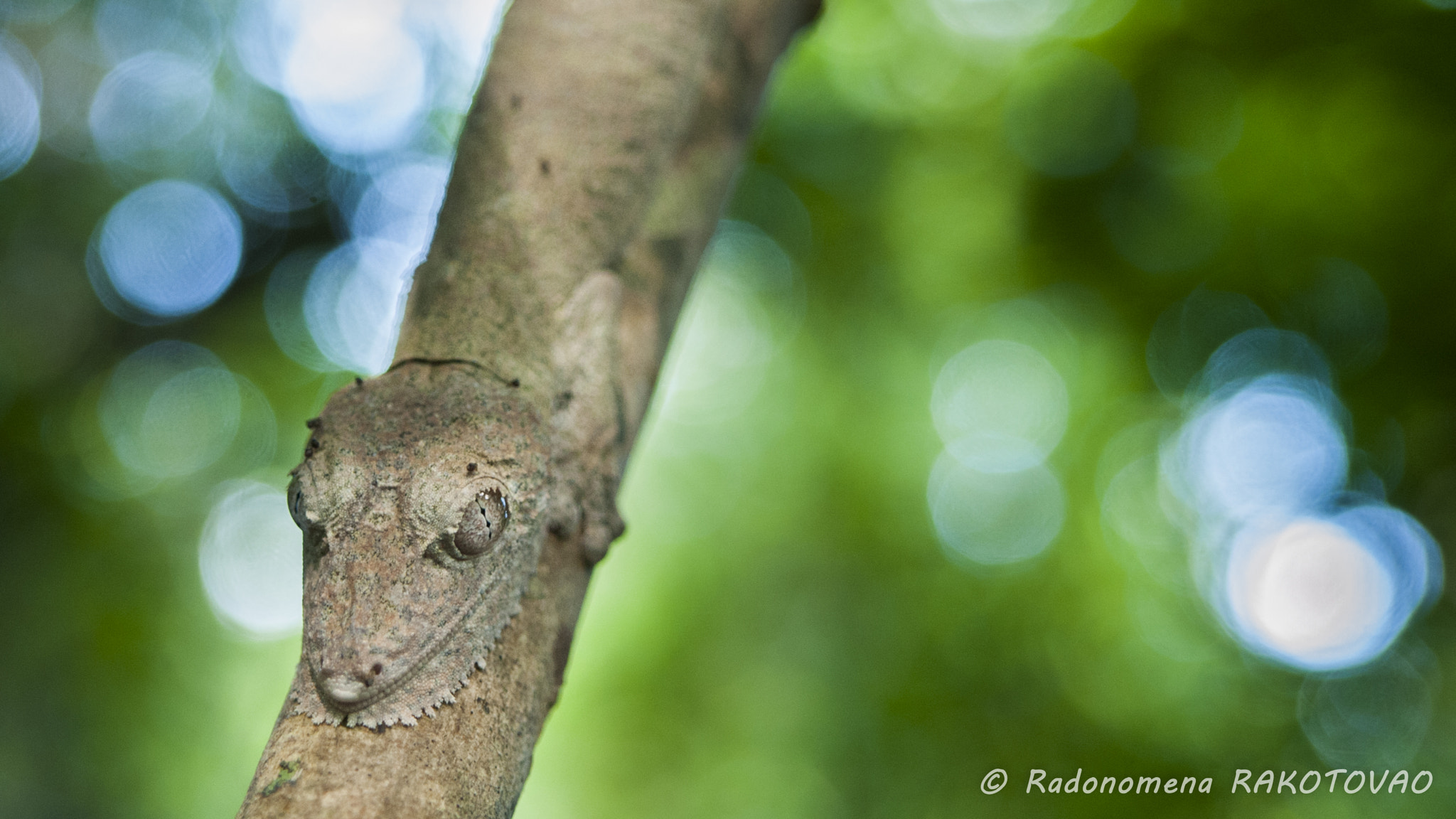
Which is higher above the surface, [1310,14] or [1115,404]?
[1310,14]

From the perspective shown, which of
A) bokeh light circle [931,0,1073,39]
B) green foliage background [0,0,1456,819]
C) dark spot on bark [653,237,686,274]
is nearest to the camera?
dark spot on bark [653,237,686,274]

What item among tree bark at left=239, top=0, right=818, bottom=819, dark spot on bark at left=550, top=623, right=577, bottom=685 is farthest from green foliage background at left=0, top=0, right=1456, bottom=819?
dark spot on bark at left=550, top=623, right=577, bottom=685

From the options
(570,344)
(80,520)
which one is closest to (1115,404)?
(570,344)

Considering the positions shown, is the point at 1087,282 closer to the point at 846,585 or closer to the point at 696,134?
the point at 846,585

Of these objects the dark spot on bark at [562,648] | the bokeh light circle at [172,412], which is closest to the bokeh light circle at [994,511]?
the dark spot on bark at [562,648]

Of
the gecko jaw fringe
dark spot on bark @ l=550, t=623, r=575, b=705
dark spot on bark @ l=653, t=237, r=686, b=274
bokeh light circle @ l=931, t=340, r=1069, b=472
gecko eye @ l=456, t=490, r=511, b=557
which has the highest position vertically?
dark spot on bark @ l=653, t=237, r=686, b=274

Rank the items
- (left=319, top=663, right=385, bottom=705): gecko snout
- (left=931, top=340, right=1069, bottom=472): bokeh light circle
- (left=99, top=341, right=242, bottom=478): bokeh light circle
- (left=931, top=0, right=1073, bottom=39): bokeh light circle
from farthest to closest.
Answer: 1. (left=99, top=341, right=242, bottom=478): bokeh light circle
2. (left=931, top=340, right=1069, bottom=472): bokeh light circle
3. (left=931, top=0, right=1073, bottom=39): bokeh light circle
4. (left=319, top=663, right=385, bottom=705): gecko snout

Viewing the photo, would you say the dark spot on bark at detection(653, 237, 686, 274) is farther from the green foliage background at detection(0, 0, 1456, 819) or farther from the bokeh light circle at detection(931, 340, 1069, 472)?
the bokeh light circle at detection(931, 340, 1069, 472)

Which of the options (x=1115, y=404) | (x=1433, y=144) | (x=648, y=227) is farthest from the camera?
(x=1115, y=404)
